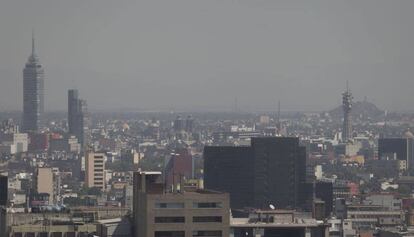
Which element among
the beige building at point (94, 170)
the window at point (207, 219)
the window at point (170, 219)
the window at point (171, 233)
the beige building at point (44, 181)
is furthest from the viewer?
the beige building at point (94, 170)

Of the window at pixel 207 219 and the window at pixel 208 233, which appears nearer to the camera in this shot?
the window at pixel 208 233

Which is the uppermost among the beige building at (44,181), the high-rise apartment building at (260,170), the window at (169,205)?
the window at (169,205)

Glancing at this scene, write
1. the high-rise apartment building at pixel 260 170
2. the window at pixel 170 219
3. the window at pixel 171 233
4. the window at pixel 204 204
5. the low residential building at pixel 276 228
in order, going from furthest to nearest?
the high-rise apartment building at pixel 260 170 < the low residential building at pixel 276 228 < the window at pixel 204 204 < the window at pixel 170 219 < the window at pixel 171 233

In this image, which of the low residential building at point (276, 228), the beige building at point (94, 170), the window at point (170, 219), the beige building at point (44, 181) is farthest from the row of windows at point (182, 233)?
the beige building at point (94, 170)

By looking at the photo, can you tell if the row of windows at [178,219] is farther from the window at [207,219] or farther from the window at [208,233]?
the window at [208,233]

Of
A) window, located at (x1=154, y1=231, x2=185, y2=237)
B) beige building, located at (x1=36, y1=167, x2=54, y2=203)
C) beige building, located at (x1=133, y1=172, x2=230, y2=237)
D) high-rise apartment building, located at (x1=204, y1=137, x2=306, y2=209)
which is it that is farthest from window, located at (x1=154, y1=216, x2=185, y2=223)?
beige building, located at (x1=36, y1=167, x2=54, y2=203)

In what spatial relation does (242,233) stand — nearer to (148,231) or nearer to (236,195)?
(148,231)
